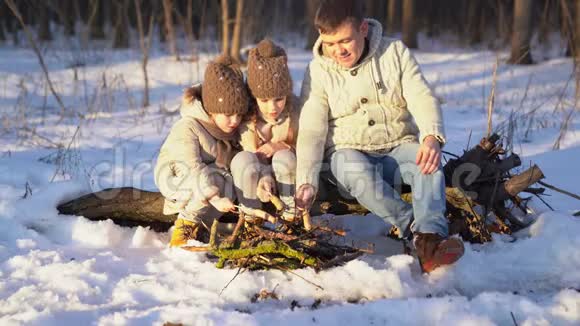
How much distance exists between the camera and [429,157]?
7.91 ft

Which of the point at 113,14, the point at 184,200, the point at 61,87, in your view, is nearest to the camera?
the point at 184,200

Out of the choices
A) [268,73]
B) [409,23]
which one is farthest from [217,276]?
[409,23]

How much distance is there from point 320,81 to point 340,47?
22 cm

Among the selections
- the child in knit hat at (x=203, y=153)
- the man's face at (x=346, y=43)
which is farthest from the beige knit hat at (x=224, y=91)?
the man's face at (x=346, y=43)

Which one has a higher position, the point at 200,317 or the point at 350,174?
the point at 350,174

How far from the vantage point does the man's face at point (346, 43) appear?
8.21ft

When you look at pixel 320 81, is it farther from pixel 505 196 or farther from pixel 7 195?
pixel 7 195

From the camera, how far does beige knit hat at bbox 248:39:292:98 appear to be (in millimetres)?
2617

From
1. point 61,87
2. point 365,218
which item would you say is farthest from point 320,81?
point 61,87

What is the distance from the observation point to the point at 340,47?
255 centimetres

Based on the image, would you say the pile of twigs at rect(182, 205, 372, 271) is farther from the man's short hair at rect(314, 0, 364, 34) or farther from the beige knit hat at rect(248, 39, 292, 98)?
the man's short hair at rect(314, 0, 364, 34)

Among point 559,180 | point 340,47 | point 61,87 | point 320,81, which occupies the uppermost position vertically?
point 340,47

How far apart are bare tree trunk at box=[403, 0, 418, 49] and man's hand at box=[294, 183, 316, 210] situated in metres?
8.90

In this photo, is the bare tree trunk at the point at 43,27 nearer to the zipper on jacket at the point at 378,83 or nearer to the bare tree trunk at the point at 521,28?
the bare tree trunk at the point at 521,28
